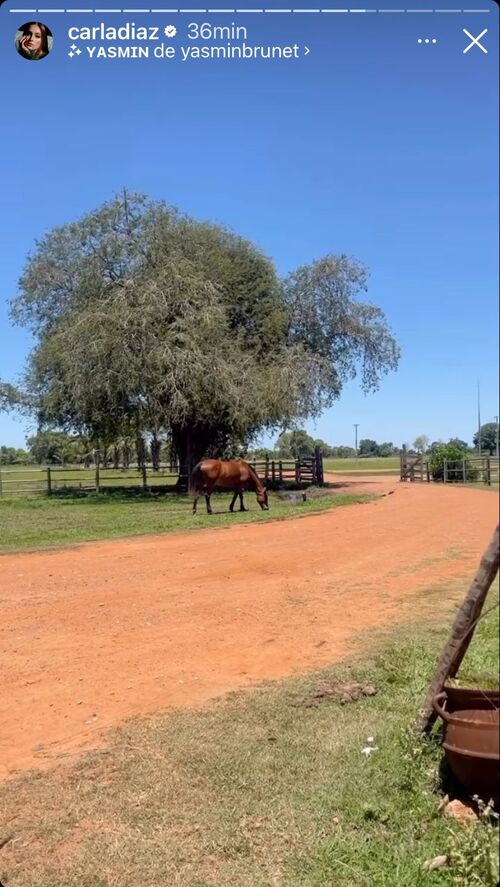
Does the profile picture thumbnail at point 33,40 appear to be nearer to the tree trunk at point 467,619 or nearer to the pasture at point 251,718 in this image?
the pasture at point 251,718

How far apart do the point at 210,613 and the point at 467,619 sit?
4.15 m

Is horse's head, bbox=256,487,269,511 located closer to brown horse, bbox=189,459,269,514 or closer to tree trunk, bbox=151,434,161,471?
brown horse, bbox=189,459,269,514

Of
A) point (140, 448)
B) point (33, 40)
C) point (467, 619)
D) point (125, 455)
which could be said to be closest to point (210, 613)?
point (467, 619)

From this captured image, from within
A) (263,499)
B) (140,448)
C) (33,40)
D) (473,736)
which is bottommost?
(263,499)

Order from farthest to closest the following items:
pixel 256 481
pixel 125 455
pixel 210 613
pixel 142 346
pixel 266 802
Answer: pixel 125 455
pixel 142 346
pixel 256 481
pixel 210 613
pixel 266 802

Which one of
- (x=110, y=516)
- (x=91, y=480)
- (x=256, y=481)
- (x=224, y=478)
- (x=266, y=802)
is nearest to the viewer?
(x=266, y=802)

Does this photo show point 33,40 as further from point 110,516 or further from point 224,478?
point 224,478

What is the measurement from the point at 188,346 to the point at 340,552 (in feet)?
41.6

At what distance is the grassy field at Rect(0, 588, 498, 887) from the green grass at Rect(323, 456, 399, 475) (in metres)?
0.55

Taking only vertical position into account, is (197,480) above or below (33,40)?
below

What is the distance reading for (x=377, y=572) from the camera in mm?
5133

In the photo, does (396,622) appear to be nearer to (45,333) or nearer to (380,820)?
(380,820)

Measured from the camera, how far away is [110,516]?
14117 millimetres

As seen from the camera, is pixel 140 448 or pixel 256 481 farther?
pixel 140 448
